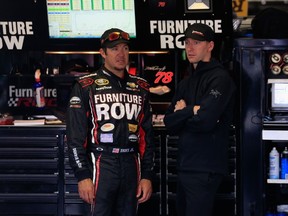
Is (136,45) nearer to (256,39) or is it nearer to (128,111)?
(256,39)

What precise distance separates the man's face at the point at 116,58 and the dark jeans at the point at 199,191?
0.88 meters

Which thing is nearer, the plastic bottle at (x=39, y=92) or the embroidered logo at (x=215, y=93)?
the embroidered logo at (x=215, y=93)

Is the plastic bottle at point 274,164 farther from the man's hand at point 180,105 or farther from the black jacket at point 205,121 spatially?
the man's hand at point 180,105

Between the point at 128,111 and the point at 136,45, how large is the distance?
191 cm

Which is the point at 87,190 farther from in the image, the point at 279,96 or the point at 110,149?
the point at 279,96

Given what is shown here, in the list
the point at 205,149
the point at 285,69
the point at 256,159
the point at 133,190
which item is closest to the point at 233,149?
the point at 256,159

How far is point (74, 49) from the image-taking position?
5.95 meters

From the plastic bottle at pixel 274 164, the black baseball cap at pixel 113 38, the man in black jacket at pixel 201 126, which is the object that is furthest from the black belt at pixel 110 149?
the plastic bottle at pixel 274 164

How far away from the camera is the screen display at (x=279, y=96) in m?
4.98

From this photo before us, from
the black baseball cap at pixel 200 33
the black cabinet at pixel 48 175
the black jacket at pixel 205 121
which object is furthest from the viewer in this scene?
the black cabinet at pixel 48 175

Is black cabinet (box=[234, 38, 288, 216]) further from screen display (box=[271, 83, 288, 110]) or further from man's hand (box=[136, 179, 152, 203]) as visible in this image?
man's hand (box=[136, 179, 152, 203])

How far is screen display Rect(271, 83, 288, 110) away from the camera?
16.4ft

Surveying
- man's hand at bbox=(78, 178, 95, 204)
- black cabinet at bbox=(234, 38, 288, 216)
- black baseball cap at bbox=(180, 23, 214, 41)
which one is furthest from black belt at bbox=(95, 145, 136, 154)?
black cabinet at bbox=(234, 38, 288, 216)

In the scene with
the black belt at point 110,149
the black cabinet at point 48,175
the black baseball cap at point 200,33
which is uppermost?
the black baseball cap at point 200,33
